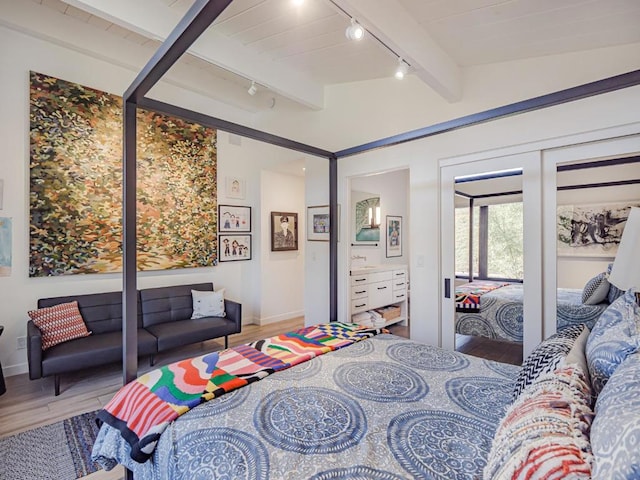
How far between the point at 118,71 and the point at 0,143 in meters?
1.41

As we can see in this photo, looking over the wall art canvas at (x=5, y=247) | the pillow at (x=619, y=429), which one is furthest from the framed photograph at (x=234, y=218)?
the pillow at (x=619, y=429)

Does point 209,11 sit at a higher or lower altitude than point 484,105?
lower

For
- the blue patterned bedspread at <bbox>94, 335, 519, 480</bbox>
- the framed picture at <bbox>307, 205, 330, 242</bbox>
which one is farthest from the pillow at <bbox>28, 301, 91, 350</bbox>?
the framed picture at <bbox>307, 205, 330, 242</bbox>

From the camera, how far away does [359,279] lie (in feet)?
13.8

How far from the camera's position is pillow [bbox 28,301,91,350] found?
289cm

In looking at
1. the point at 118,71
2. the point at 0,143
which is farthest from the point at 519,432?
the point at 118,71

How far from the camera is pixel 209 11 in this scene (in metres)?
1.24

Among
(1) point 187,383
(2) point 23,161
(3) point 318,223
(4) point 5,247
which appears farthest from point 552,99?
(4) point 5,247

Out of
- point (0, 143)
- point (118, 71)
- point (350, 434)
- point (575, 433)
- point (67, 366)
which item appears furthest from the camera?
point (118, 71)

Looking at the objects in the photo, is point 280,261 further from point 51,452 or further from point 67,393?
point 51,452

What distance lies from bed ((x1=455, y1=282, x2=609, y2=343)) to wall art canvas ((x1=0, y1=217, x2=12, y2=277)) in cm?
424

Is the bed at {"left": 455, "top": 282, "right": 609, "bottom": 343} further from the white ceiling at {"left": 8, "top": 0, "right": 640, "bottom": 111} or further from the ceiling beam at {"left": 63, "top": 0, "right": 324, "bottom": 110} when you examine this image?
the ceiling beam at {"left": 63, "top": 0, "right": 324, "bottom": 110}

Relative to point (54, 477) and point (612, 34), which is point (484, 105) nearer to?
point (612, 34)

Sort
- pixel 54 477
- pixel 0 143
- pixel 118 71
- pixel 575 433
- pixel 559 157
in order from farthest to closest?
pixel 118 71 < pixel 0 143 < pixel 559 157 < pixel 54 477 < pixel 575 433
